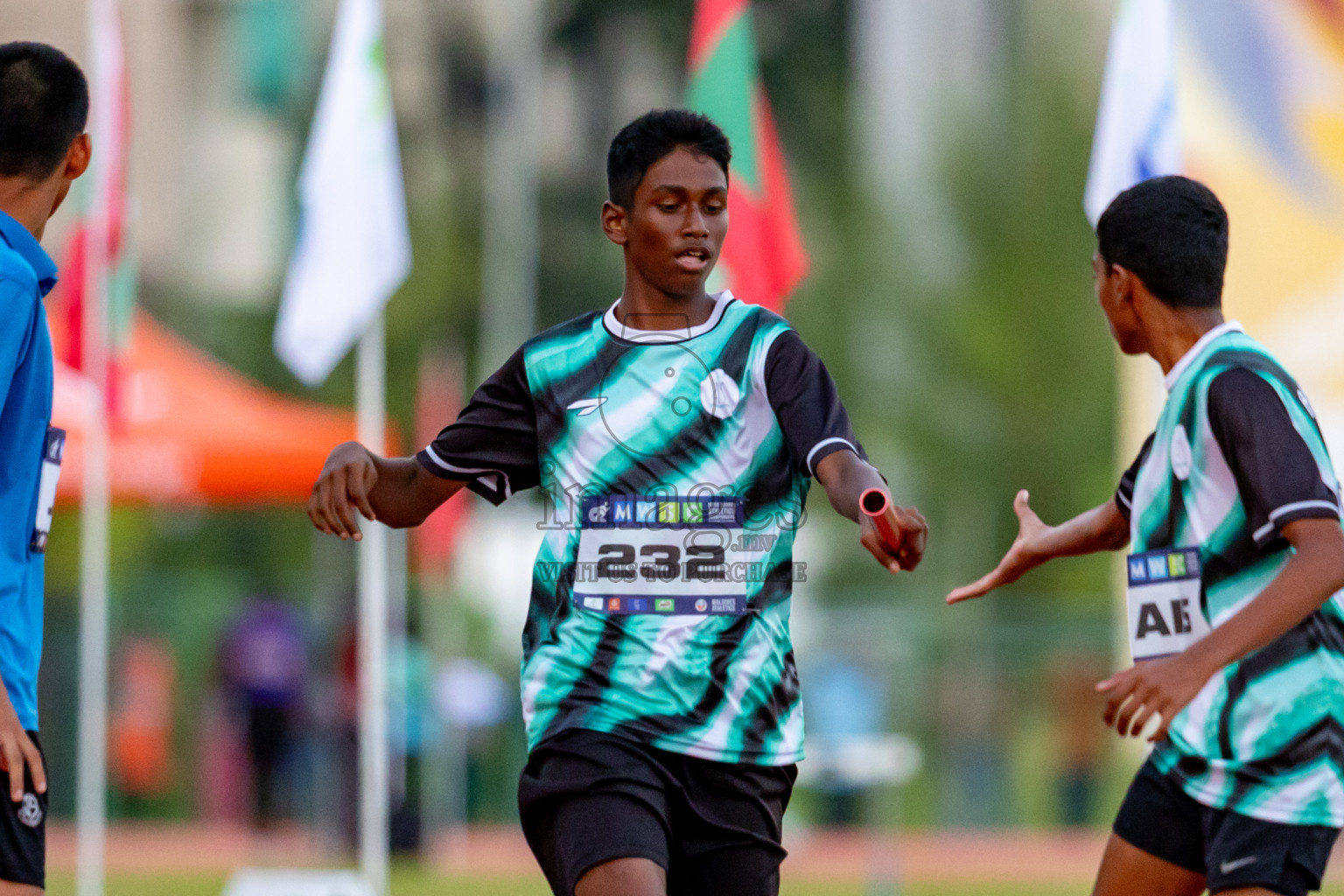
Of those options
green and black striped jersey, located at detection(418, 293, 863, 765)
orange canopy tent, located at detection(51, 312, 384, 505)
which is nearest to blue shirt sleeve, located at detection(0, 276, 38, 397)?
green and black striped jersey, located at detection(418, 293, 863, 765)

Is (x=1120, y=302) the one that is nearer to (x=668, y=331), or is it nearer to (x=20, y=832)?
(x=668, y=331)

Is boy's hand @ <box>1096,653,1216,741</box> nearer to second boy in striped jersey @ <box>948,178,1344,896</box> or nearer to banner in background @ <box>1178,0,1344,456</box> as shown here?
second boy in striped jersey @ <box>948,178,1344,896</box>

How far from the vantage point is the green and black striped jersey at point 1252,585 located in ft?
13.5

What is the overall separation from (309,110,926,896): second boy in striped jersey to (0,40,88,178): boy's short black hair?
971 mm

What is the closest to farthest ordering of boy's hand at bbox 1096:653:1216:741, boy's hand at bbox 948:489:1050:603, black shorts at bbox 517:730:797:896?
boy's hand at bbox 1096:653:1216:741 → black shorts at bbox 517:730:797:896 → boy's hand at bbox 948:489:1050:603

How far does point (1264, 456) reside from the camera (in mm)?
4074

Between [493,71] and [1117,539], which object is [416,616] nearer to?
[1117,539]

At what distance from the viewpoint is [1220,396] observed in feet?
13.7

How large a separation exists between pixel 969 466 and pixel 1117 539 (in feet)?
74.2

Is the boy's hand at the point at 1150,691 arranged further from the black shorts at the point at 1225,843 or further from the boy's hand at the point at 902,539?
the black shorts at the point at 1225,843

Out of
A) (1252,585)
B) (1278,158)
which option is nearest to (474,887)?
(1278,158)

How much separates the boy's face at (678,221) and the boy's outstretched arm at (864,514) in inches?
22.9

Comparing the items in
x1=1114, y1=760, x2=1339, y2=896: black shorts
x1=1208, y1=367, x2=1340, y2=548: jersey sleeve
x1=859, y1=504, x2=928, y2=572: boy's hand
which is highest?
x1=1208, y1=367, x2=1340, y2=548: jersey sleeve

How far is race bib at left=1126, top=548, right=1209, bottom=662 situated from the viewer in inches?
170
